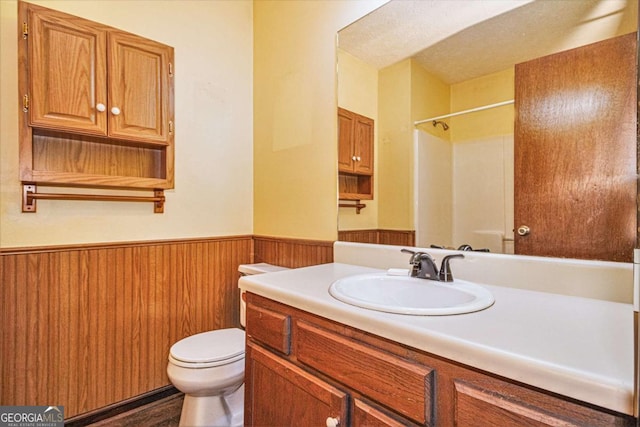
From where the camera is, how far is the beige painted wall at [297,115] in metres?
1.66

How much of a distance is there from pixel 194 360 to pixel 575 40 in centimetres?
182

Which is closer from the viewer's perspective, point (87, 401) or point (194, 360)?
point (194, 360)

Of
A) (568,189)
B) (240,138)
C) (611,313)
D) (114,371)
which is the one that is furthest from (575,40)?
(114,371)

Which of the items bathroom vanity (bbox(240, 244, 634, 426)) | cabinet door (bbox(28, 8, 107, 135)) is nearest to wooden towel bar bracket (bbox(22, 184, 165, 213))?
cabinet door (bbox(28, 8, 107, 135))

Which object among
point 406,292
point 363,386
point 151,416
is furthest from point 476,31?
point 151,416

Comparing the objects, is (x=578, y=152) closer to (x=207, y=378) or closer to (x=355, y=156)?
(x=355, y=156)


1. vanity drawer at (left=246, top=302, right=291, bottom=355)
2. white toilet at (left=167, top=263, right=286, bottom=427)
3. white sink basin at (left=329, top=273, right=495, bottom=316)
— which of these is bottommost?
white toilet at (left=167, top=263, right=286, bottom=427)

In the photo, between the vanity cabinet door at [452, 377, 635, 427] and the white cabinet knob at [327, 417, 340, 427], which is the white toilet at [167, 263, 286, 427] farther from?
the vanity cabinet door at [452, 377, 635, 427]

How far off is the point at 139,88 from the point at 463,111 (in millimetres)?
1515

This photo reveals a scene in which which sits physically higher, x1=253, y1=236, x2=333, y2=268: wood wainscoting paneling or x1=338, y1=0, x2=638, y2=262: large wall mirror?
x1=338, y1=0, x2=638, y2=262: large wall mirror

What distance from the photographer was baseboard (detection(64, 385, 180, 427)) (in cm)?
149

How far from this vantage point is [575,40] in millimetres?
967

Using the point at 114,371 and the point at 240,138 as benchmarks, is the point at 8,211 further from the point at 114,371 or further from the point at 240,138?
the point at 240,138

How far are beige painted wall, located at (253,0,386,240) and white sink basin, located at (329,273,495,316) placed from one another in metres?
0.53
